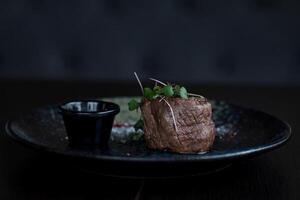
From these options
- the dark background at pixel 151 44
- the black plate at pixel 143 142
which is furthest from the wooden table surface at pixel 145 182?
the dark background at pixel 151 44

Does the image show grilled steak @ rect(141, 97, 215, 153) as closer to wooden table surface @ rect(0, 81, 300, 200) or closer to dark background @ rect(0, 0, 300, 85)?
wooden table surface @ rect(0, 81, 300, 200)

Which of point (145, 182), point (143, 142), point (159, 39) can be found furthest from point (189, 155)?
point (159, 39)

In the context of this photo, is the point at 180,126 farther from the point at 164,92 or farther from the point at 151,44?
the point at 151,44

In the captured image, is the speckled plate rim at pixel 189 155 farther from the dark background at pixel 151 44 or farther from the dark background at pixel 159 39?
A: the dark background at pixel 159 39

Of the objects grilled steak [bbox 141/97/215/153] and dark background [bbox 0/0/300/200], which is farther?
dark background [bbox 0/0/300/200]

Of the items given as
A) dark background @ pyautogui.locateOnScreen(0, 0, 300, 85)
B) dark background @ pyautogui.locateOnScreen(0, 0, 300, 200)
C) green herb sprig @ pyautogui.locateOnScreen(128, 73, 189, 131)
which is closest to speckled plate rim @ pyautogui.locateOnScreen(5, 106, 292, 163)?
green herb sprig @ pyautogui.locateOnScreen(128, 73, 189, 131)

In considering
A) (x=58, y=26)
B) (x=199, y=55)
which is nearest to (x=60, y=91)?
(x=58, y=26)
